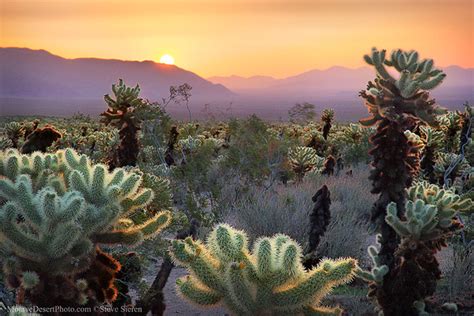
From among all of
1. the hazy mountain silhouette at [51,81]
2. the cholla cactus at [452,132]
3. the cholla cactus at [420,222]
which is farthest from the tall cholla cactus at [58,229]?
the hazy mountain silhouette at [51,81]

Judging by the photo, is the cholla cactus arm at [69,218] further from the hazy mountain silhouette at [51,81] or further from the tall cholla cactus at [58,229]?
the hazy mountain silhouette at [51,81]

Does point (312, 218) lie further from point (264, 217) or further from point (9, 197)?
point (9, 197)

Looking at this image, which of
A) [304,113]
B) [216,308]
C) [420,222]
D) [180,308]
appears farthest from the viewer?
[304,113]

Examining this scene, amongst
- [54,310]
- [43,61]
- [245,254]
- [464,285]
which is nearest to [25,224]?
[54,310]

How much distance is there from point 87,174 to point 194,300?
111 centimetres

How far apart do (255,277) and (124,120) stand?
5633 millimetres

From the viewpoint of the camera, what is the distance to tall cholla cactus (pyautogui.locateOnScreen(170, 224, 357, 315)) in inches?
140

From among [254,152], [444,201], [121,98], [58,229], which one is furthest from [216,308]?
[254,152]

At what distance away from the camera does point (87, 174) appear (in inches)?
159

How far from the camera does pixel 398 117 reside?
21.1 ft

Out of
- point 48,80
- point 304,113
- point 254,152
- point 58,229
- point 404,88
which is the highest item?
point 404,88

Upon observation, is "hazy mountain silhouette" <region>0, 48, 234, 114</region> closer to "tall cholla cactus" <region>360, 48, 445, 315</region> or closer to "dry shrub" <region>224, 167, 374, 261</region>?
"dry shrub" <region>224, 167, 374, 261</region>

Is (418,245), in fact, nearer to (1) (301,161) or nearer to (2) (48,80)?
(1) (301,161)

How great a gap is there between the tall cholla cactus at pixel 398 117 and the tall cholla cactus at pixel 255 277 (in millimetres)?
2904
